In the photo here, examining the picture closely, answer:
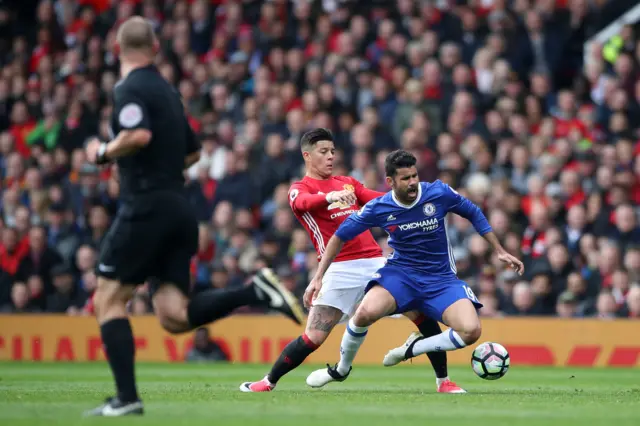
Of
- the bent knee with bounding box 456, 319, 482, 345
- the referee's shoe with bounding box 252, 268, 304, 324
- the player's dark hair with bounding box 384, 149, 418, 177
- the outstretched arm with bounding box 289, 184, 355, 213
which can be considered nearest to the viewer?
the referee's shoe with bounding box 252, 268, 304, 324

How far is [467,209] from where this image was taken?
34.1 ft

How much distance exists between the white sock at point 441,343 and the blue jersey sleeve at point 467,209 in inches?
37.8

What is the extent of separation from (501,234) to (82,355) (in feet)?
21.8

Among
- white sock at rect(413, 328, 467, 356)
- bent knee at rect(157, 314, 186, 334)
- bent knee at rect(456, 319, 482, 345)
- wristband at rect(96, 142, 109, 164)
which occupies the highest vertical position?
wristband at rect(96, 142, 109, 164)

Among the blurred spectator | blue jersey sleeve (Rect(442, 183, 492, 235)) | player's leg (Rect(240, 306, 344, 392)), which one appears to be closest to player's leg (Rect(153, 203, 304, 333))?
player's leg (Rect(240, 306, 344, 392))

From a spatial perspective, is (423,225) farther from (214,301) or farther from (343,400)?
(214,301)

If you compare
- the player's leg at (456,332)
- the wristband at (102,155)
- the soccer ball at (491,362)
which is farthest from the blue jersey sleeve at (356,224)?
the wristband at (102,155)

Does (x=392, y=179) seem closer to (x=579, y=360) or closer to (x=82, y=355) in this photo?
(x=579, y=360)

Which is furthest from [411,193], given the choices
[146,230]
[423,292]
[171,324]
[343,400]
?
[146,230]

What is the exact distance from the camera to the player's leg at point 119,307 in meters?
7.46

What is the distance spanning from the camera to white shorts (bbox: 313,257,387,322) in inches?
412

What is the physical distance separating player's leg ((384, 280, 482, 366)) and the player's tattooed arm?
0.62 m

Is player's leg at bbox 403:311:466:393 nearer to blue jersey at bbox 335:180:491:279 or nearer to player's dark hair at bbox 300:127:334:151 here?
blue jersey at bbox 335:180:491:279

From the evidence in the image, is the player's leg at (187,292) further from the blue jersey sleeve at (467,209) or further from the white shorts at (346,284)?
the blue jersey sleeve at (467,209)
